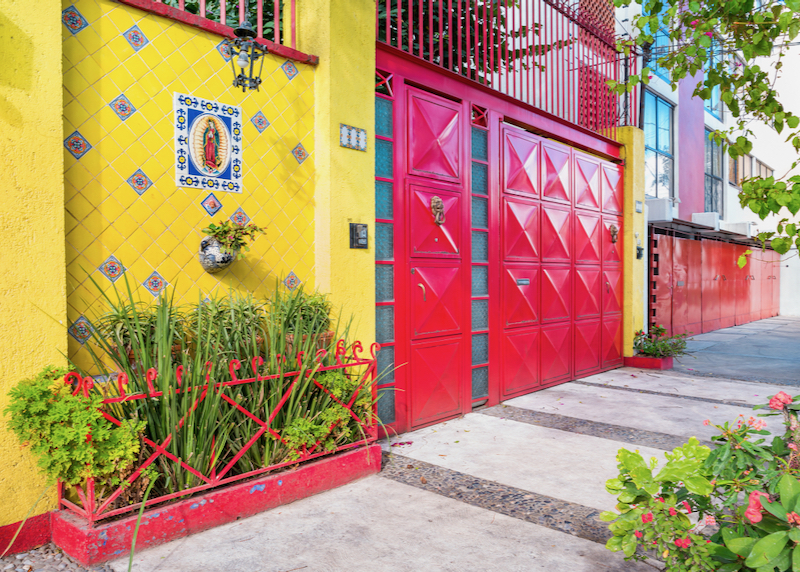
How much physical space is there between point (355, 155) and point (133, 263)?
6.29 feet

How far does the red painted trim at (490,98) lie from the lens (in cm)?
491

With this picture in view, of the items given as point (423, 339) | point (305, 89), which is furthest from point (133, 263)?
point (423, 339)

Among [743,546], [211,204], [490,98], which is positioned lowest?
[743,546]

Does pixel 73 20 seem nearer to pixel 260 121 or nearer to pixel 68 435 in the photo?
pixel 260 121

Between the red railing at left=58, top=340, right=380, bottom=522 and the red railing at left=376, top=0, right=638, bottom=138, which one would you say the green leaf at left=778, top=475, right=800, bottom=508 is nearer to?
the red railing at left=58, top=340, right=380, bottom=522

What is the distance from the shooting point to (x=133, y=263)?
10.8 feet

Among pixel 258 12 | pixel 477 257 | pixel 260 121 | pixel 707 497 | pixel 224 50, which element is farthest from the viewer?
pixel 477 257

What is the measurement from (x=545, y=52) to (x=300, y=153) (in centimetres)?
420

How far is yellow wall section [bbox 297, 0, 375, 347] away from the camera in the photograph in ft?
14.0

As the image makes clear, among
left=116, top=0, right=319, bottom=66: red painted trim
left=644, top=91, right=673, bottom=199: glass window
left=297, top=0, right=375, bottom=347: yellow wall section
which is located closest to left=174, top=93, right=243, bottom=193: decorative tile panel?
left=116, top=0, right=319, bottom=66: red painted trim

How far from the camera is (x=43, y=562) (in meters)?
2.65

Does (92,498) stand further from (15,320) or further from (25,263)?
(25,263)

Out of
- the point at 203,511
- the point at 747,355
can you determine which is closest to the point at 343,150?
the point at 203,511

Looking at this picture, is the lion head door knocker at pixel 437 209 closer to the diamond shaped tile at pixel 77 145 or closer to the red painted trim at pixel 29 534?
the diamond shaped tile at pixel 77 145
